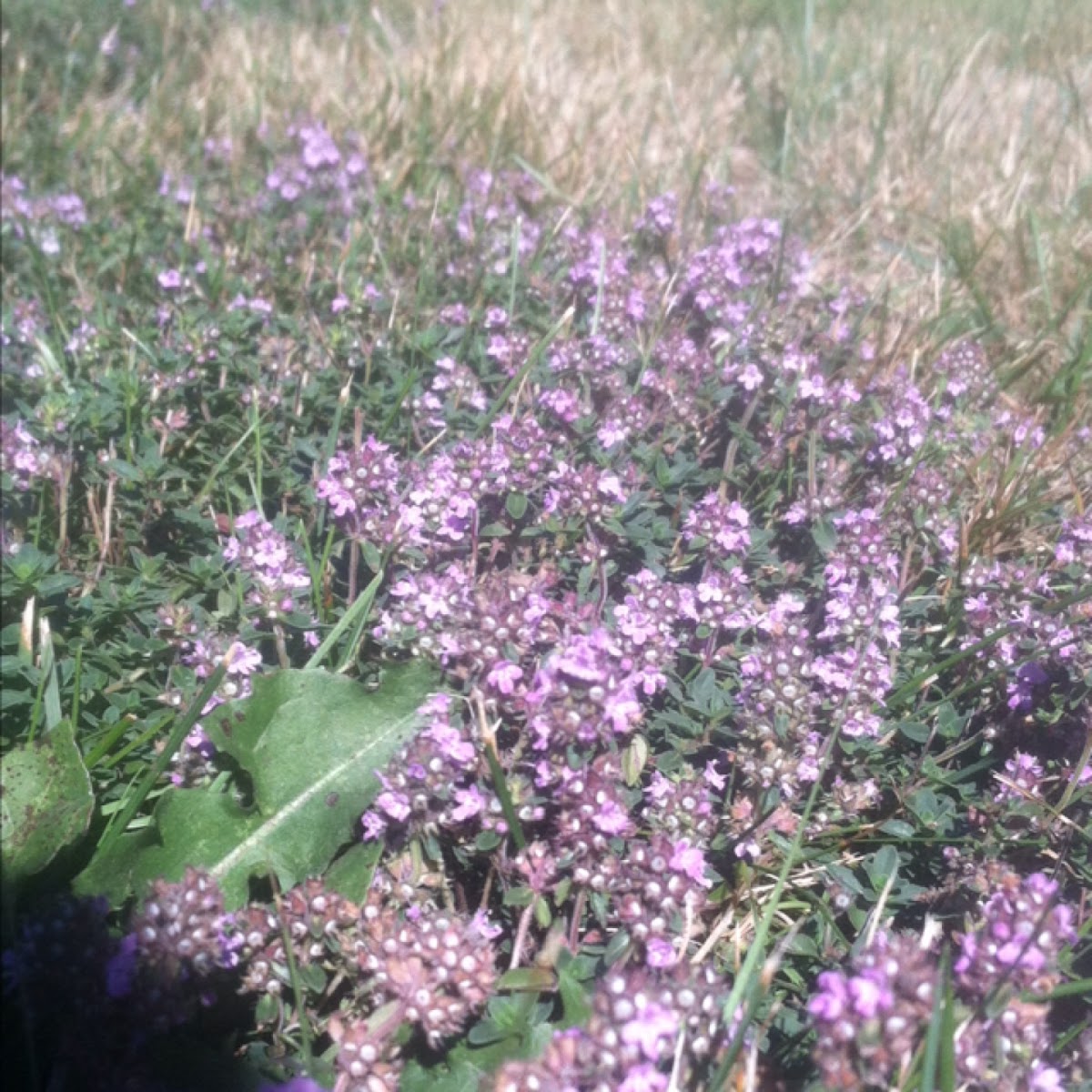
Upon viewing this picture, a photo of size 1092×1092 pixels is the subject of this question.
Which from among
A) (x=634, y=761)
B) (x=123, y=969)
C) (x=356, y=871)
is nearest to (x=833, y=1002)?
(x=634, y=761)

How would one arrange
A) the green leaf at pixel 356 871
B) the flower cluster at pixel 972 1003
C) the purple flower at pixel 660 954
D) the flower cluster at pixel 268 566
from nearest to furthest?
1. the flower cluster at pixel 972 1003
2. the purple flower at pixel 660 954
3. the green leaf at pixel 356 871
4. the flower cluster at pixel 268 566

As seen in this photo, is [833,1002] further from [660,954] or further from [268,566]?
[268,566]

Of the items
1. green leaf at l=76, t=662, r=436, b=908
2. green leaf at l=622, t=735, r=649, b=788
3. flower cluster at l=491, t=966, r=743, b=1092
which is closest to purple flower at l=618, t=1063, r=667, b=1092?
flower cluster at l=491, t=966, r=743, b=1092

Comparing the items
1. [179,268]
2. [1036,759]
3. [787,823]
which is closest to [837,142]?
[179,268]

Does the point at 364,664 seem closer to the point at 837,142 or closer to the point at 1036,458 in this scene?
the point at 1036,458

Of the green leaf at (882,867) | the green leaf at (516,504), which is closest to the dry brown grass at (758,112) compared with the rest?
the green leaf at (516,504)

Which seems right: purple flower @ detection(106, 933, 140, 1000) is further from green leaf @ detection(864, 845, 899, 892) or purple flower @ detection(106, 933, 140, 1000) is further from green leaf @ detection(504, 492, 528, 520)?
green leaf @ detection(864, 845, 899, 892)

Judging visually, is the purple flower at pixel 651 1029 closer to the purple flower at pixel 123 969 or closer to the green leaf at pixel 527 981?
the green leaf at pixel 527 981
